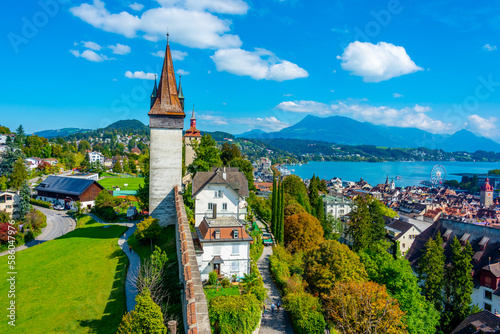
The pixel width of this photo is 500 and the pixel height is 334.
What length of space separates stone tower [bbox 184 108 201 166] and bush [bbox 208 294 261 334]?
4094 cm

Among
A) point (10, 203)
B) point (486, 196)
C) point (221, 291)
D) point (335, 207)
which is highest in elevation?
point (10, 203)

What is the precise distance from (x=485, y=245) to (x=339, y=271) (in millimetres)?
19407

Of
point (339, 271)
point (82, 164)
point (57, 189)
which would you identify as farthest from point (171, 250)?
point (82, 164)

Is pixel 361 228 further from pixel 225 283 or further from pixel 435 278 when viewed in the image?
pixel 225 283

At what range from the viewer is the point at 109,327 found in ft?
45.4

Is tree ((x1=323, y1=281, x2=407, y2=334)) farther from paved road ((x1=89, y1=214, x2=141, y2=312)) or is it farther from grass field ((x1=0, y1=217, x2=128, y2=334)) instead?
grass field ((x1=0, y1=217, x2=128, y2=334))

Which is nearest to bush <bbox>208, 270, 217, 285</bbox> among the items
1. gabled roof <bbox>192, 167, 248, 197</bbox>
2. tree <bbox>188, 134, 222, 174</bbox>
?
gabled roof <bbox>192, 167, 248, 197</bbox>

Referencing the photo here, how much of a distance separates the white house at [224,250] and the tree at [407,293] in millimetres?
11781

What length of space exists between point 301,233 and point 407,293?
44.3 ft

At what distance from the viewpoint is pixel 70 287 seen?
18.0 metres

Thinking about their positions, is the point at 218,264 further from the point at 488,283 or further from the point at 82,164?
the point at 82,164

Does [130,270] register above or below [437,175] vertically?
above

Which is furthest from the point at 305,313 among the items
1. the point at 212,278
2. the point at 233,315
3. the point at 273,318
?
the point at 212,278

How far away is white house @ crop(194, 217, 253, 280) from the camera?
22.4m
